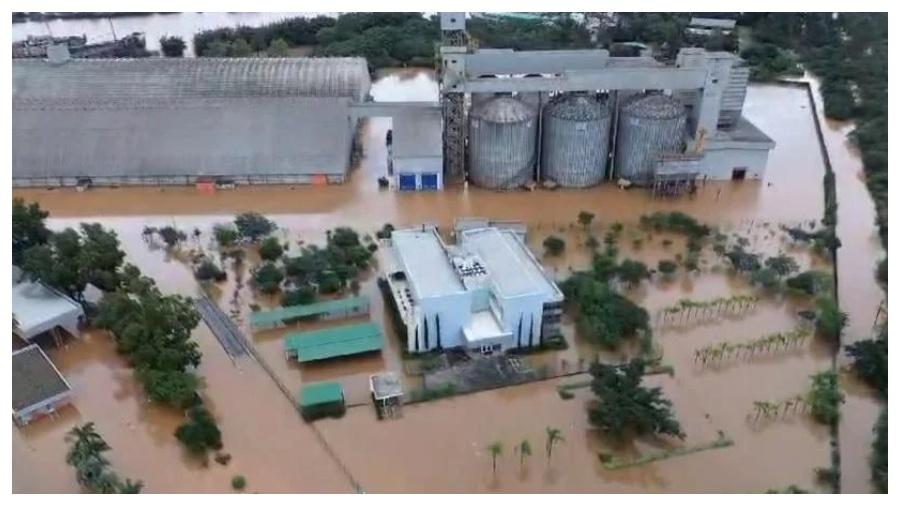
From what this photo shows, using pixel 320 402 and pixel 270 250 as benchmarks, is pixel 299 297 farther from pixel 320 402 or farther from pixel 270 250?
pixel 320 402

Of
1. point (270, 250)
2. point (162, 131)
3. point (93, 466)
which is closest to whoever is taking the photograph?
point (93, 466)

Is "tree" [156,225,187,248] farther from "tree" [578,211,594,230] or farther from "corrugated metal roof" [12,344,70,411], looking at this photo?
"tree" [578,211,594,230]

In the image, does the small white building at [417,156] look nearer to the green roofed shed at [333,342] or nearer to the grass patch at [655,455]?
the green roofed shed at [333,342]

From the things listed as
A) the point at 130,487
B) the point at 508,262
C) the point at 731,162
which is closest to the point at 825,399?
the point at 508,262

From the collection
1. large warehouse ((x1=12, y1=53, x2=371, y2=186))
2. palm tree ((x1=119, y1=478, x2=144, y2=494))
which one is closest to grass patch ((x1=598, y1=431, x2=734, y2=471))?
palm tree ((x1=119, y1=478, x2=144, y2=494))

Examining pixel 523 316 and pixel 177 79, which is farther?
pixel 177 79

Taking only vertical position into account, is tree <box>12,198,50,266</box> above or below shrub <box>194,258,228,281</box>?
above

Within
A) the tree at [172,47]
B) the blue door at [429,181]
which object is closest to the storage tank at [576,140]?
the blue door at [429,181]
